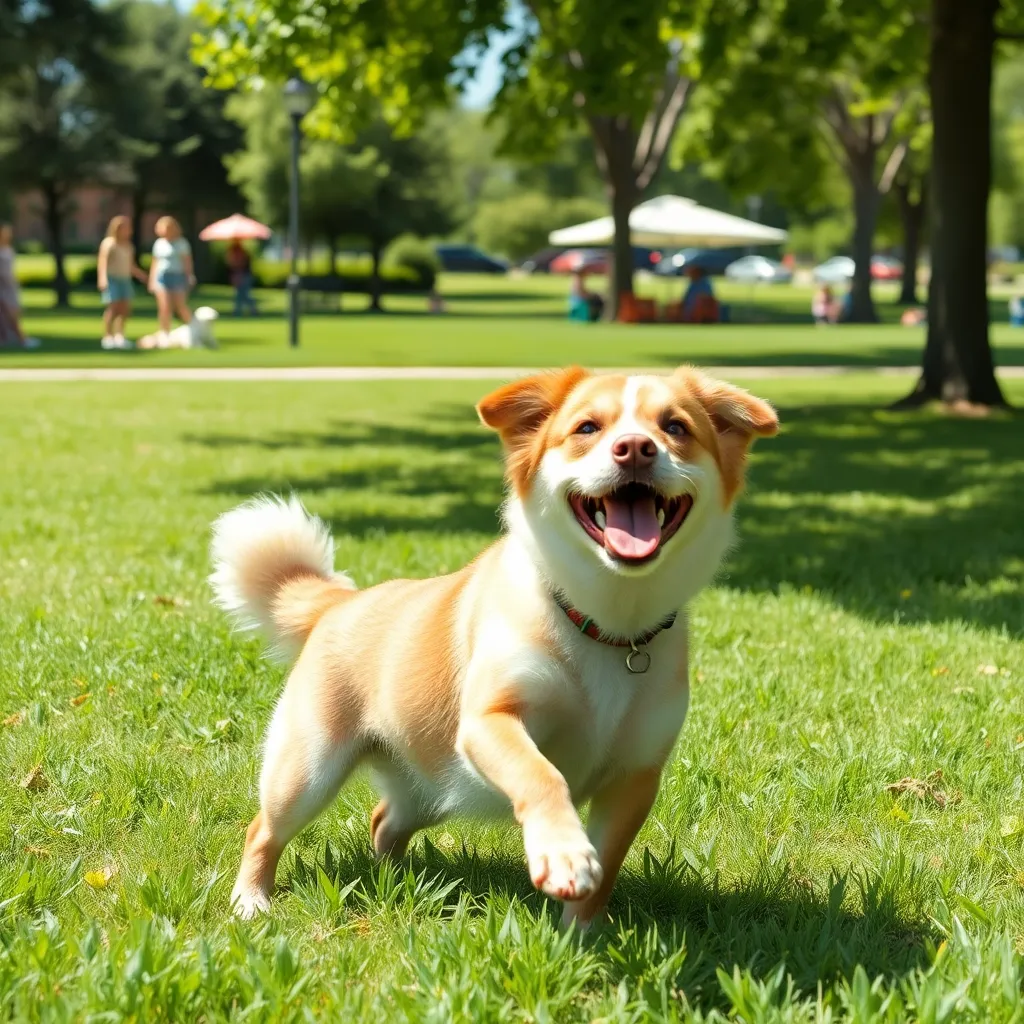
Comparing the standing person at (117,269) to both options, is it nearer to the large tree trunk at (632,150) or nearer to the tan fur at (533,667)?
the large tree trunk at (632,150)

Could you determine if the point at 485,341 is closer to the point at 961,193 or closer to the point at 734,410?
the point at 961,193

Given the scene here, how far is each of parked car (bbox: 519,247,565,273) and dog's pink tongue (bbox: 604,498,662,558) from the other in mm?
100676

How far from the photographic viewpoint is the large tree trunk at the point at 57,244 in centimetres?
4794

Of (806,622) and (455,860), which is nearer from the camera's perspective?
(455,860)

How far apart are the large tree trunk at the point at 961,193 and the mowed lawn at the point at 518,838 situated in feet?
24.1

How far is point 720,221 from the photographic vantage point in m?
45.5

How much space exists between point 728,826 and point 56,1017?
2.07 metres

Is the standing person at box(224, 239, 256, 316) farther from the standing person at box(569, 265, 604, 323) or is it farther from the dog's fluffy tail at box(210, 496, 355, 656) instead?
the dog's fluffy tail at box(210, 496, 355, 656)

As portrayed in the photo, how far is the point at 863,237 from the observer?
4500 cm

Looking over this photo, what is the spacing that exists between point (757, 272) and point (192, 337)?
4874cm

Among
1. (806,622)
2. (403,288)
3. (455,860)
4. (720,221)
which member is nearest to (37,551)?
(806,622)

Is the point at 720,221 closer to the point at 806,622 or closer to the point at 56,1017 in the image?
the point at 806,622

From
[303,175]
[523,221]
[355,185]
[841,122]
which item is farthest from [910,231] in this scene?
[523,221]

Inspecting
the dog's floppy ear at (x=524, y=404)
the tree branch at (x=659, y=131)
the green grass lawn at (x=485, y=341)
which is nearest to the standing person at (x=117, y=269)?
the green grass lawn at (x=485, y=341)
